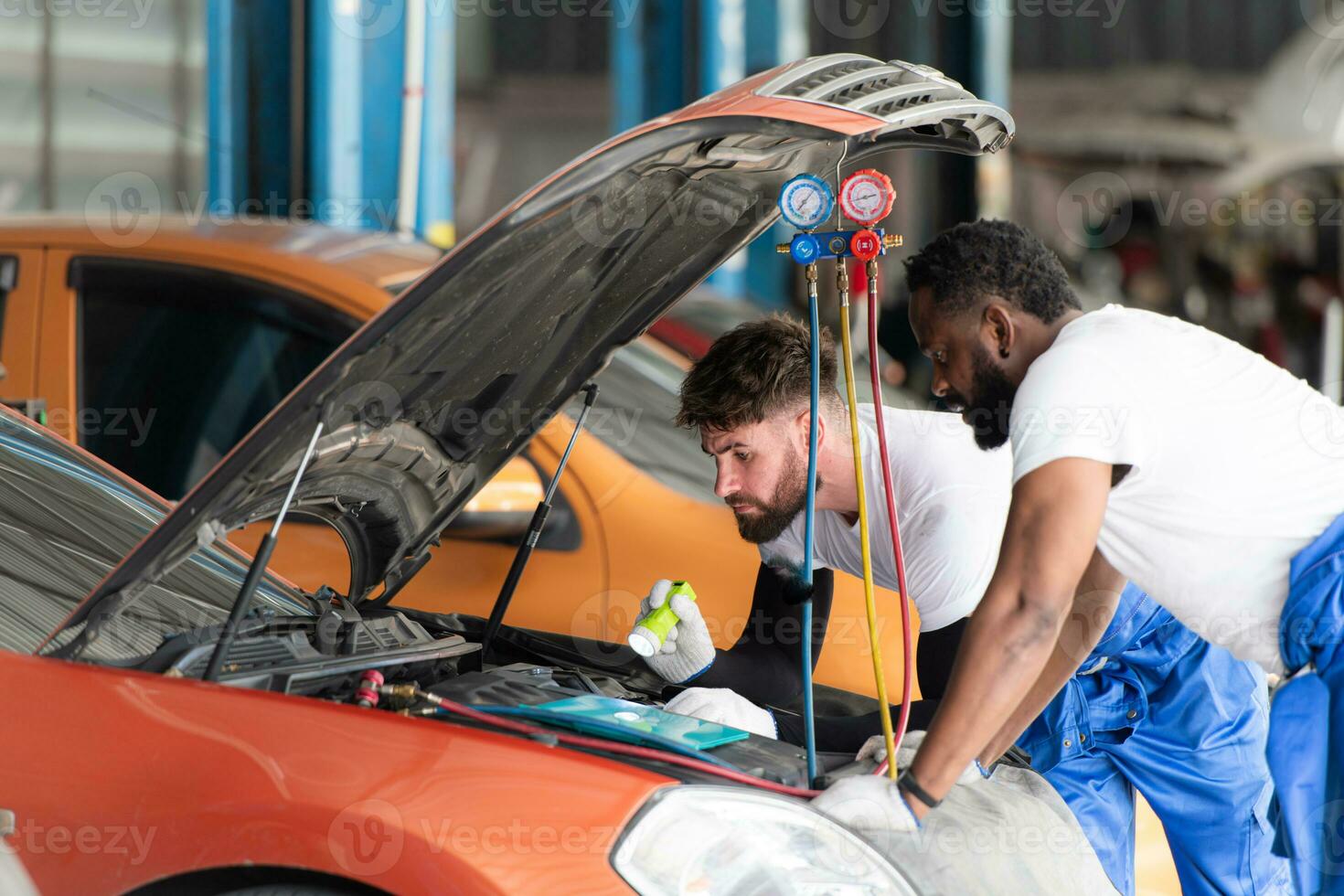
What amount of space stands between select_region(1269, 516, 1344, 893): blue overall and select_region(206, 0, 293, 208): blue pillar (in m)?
4.65

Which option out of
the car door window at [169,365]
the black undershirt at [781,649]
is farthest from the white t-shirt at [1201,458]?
the car door window at [169,365]

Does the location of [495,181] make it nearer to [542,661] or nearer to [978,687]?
[542,661]

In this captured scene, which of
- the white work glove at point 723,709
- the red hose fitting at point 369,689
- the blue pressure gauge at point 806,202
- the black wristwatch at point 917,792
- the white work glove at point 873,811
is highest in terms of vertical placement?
the blue pressure gauge at point 806,202

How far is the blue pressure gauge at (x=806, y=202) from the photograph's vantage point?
192cm

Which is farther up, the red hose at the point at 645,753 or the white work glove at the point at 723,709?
the red hose at the point at 645,753

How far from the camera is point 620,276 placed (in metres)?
2.38

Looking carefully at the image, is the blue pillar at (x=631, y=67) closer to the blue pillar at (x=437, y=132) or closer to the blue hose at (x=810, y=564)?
the blue pillar at (x=437, y=132)

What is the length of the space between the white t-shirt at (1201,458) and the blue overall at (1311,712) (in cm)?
5

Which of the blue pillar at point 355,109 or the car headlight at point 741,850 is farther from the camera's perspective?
the blue pillar at point 355,109

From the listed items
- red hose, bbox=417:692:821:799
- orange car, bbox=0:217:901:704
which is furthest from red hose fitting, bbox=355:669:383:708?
orange car, bbox=0:217:901:704

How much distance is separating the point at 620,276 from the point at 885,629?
1.19m

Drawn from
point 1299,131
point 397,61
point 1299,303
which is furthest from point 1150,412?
point 1299,303

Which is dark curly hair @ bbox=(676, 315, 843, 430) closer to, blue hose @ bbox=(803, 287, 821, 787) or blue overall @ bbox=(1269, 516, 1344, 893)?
blue hose @ bbox=(803, 287, 821, 787)

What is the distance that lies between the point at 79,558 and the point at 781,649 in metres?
1.38
